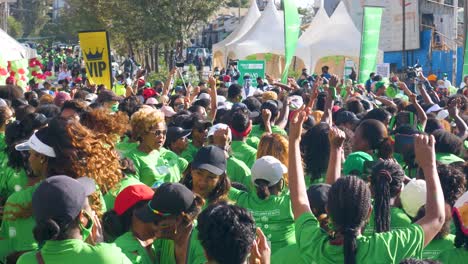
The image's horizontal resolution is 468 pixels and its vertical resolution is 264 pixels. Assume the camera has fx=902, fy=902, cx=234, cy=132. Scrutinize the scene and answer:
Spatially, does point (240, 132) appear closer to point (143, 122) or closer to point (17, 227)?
point (143, 122)

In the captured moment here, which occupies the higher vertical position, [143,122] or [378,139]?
[143,122]

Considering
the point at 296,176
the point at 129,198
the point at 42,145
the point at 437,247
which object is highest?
the point at 42,145

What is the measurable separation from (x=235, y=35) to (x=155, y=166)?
3077 cm

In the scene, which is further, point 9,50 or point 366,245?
point 9,50

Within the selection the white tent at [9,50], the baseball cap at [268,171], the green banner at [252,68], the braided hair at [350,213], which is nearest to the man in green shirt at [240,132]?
the baseball cap at [268,171]

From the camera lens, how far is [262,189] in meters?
5.80

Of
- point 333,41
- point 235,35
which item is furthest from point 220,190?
point 235,35

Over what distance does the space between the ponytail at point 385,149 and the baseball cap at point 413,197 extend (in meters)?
1.84

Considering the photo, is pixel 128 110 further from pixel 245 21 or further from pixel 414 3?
pixel 414 3

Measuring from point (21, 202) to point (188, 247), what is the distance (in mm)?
1174

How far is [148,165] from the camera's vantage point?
22.7 feet

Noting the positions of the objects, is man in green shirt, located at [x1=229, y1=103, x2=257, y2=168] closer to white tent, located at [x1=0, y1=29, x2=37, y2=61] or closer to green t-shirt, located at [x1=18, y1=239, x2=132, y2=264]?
green t-shirt, located at [x1=18, y1=239, x2=132, y2=264]

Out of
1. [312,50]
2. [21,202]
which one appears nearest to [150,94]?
[21,202]

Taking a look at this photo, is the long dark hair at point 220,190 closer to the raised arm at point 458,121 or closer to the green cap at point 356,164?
the green cap at point 356,164
